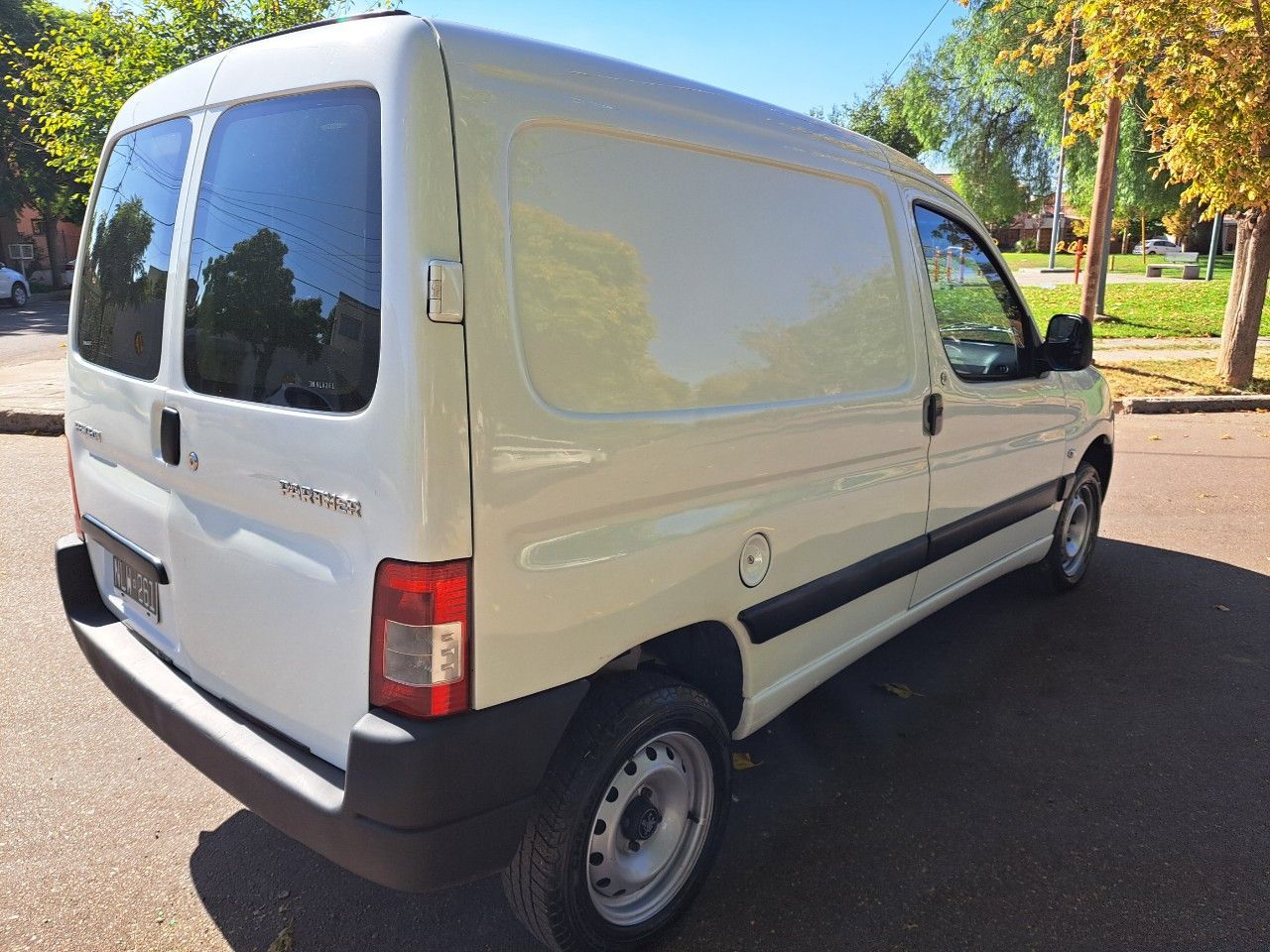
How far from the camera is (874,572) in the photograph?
10.4 feet

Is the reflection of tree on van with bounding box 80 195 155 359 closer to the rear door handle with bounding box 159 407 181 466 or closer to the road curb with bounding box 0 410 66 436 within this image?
the rear door handle with bounding box 159 407 181 466

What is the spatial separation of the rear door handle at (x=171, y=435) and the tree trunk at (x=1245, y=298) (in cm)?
1206

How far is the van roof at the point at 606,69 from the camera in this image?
1.94 meters

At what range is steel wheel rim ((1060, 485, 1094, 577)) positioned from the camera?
5039 millimetres

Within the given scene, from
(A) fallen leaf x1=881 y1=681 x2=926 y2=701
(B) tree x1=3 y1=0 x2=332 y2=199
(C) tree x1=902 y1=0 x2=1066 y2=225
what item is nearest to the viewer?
(A) fallen leaf x1=881 y1=681 x2=926 y2=701

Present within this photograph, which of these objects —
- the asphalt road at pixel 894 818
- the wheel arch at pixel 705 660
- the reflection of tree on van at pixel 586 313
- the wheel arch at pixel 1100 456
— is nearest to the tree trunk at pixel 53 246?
the asphalt road at pixel 894 818

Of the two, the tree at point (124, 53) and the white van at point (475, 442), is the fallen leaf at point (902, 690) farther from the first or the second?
the tree at point (124, 53)

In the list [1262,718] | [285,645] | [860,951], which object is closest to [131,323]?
[285,645]

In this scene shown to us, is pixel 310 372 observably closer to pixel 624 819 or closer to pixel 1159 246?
pixel 624 819

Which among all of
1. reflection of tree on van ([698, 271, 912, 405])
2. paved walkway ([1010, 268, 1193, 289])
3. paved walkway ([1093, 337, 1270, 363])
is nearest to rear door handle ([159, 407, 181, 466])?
reflection of tree on van ([698, 271, 912, 405])

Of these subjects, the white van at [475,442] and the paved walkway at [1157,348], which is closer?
the white van at [475,442]

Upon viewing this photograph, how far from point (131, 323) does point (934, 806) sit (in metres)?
2.92

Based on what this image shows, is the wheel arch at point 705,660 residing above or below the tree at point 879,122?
below

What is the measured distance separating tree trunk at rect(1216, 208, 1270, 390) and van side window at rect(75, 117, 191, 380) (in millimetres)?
11852
